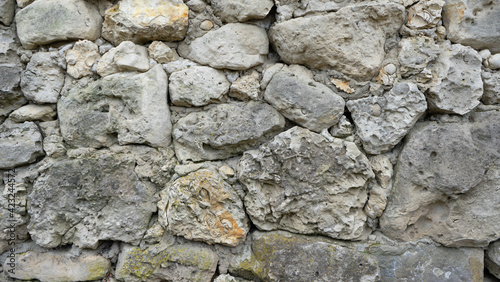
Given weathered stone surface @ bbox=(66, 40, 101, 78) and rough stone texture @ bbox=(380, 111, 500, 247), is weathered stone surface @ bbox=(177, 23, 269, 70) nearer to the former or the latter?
weathered stone surface @ bbox=(66, 40, 101, 78)

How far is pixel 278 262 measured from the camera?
57.6 inches

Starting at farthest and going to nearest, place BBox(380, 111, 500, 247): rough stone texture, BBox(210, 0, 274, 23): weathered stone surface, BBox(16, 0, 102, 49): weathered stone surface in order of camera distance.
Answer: BBox(16, 0, 102, 49): weathered stone surface
BBox(210, 0, 274, 23): weathered stone surface
BBox(380, 111, 500, 247): rough stone texture

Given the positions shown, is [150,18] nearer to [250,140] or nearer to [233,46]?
[233,46]

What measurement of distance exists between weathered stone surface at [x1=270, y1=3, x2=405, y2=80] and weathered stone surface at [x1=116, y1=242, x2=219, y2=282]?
114 centimetres

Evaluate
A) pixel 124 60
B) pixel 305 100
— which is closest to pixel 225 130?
pixel 305 100

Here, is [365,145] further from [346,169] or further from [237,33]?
[237,33]

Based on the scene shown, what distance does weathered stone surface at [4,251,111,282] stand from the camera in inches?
63.3

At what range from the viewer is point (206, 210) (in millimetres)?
1521

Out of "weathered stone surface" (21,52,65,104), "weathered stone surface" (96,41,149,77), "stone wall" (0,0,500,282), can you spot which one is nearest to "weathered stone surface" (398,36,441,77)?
"stone wall" (0,0,500,282)

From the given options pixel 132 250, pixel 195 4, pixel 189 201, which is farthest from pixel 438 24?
pixel 132 250

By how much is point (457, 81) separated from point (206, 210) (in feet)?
4.40

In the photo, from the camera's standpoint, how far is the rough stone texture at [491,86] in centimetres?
137

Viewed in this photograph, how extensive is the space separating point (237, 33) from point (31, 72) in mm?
1149

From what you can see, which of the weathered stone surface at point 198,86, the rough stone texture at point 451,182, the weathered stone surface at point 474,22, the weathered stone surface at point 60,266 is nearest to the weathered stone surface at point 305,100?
the weathered stone surface at point 198,86
